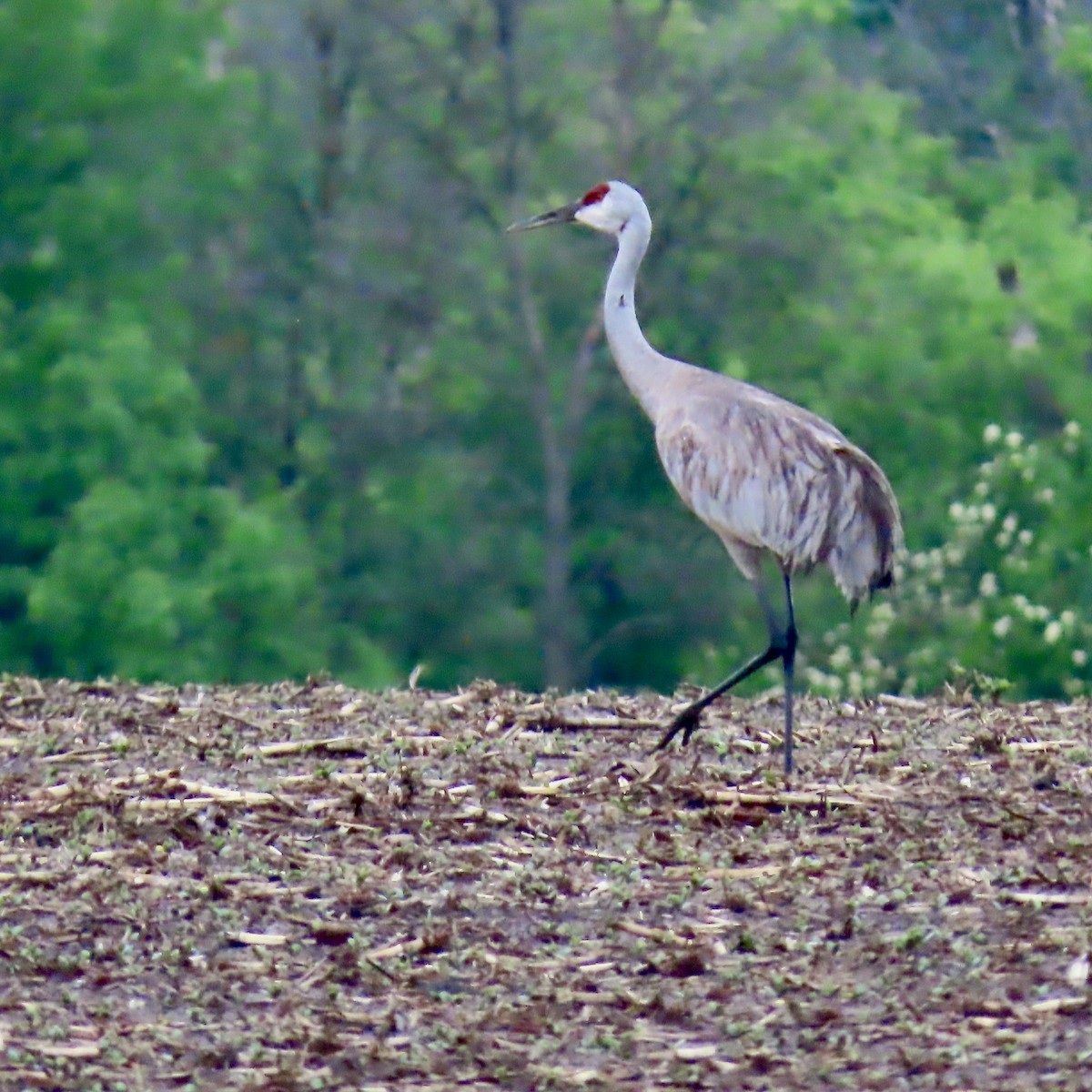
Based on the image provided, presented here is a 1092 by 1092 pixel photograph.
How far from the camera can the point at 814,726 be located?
8391mm

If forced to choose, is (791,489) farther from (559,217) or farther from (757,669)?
(559,217)

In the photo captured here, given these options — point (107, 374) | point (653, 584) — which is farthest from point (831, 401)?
point (107, 374)

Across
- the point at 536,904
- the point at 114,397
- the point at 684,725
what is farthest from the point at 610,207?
the point at 114,397

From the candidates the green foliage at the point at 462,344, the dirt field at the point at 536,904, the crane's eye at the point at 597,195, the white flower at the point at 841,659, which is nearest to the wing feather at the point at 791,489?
the dirt field at the point at 536,904

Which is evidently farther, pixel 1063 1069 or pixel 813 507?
pixel 813 507

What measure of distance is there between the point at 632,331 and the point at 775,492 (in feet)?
4.41

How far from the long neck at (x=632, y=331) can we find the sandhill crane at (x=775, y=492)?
0.99ft

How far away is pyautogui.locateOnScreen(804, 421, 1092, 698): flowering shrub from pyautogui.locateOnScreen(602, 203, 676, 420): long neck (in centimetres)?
1339

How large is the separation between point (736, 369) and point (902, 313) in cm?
277

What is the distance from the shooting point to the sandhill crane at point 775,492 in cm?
803

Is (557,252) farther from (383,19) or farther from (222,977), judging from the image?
(222,977)

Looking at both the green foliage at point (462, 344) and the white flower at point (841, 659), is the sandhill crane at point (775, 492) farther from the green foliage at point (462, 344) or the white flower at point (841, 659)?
the green foliage at point (462, 344)

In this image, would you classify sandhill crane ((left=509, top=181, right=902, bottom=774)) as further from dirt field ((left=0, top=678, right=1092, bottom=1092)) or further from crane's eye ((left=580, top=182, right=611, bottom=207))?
crane's eye ((left=580, top=182, right=611, bottom=207))

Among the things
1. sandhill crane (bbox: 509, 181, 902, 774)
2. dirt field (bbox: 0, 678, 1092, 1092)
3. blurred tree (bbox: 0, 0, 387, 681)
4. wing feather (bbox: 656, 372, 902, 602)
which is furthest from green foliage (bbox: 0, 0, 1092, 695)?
dirt field (bbox: 0, 678, 1092, 1092)
